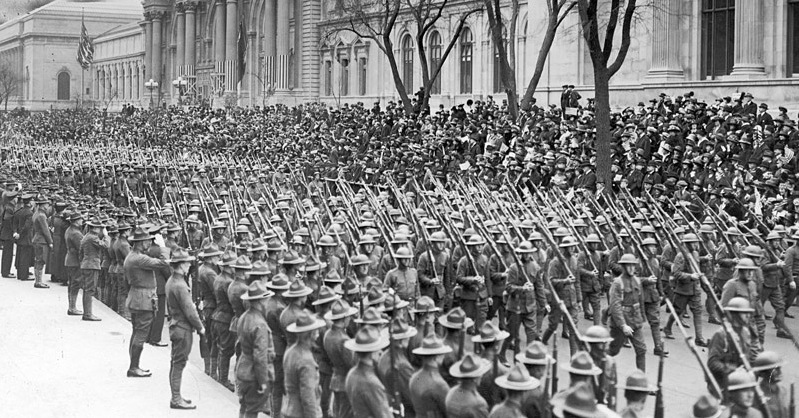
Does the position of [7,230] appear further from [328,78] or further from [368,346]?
[328,78]

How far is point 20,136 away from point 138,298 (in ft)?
137

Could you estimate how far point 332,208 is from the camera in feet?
65.7

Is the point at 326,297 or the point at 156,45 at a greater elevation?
the point at 156,45

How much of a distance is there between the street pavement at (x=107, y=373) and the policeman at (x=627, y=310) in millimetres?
479

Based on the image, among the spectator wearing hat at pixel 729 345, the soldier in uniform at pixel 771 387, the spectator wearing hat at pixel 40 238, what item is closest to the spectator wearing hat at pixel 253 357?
the spectator wearing hat at pixel 729 345

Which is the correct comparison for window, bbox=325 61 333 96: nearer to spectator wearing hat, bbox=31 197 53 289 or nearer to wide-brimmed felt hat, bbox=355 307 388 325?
spectator wearing hat, bbox=31 197 53 289

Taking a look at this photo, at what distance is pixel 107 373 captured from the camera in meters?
→ 13.9

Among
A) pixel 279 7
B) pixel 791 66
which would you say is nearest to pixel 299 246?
pixel 791 66

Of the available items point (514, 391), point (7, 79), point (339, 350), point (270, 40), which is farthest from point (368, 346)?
point (7, 79)

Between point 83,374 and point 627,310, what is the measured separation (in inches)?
268

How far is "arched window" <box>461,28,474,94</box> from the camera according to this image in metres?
47.1

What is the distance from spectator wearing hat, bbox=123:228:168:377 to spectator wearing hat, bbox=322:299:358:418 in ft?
13.7

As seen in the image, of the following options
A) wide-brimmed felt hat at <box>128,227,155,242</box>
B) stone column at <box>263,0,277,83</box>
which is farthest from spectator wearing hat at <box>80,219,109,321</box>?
stone column at <box>263,0,277,83</box>

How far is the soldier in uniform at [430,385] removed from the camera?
A: 866cm
